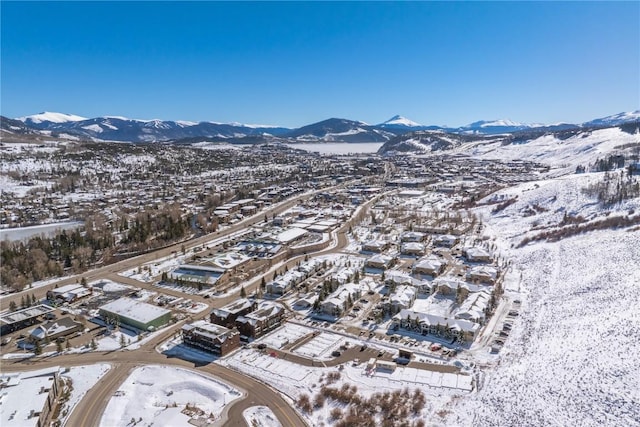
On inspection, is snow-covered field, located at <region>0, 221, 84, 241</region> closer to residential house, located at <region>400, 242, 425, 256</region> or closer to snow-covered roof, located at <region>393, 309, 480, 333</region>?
residential house, located at <region>400, 242, 425, 256</region>

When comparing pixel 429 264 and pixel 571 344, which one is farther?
pixel 429 264

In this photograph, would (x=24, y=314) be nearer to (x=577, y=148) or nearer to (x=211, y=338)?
(x=211, y=338)

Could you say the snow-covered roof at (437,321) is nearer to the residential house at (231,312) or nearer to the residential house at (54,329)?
the residential house at (231,312)

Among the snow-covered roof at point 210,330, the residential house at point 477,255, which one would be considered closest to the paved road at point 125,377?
the snow-covered roof at point 210,330

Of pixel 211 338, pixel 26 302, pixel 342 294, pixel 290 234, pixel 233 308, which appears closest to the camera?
pixel 211 338

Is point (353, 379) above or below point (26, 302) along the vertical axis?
below

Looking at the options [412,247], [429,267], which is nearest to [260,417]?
[429,267]
